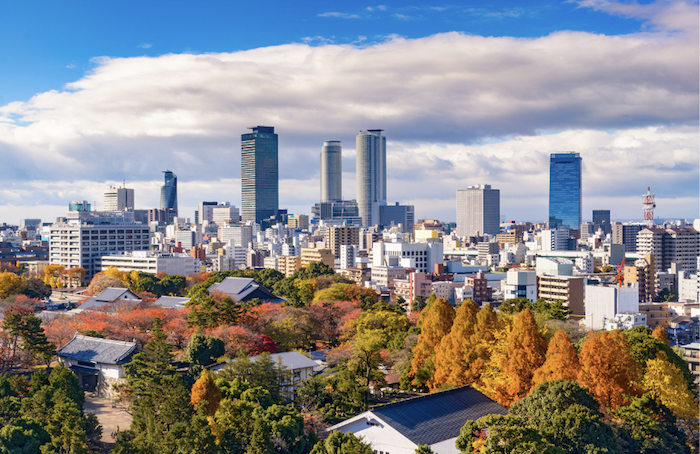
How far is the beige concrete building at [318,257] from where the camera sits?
428ft

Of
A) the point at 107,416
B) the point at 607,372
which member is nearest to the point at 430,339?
the point at 607,372

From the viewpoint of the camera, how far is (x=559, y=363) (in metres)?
27.8

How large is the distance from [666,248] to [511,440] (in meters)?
133

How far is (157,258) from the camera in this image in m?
106

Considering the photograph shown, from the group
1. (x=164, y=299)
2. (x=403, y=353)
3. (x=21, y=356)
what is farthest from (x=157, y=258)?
(x=403, y=353)

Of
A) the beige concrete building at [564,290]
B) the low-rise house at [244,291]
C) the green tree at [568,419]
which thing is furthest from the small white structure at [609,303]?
the green tree at [568,419]

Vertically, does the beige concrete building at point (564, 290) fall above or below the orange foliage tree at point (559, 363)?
below

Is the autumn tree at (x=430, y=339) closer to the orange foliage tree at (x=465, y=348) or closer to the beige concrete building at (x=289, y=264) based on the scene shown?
the orange foliage tree at (x=465, y=348)

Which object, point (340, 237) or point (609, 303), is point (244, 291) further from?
point (340, 237)

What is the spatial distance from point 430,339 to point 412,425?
39.0ft

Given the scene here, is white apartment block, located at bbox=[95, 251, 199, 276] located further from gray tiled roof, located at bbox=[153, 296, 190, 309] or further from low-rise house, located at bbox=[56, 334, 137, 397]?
low-rise house, located at bbox=[56, 334, 137, 397]

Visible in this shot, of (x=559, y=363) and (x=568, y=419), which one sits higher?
(x=559, y=363)

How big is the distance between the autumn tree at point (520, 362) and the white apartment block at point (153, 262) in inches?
3249

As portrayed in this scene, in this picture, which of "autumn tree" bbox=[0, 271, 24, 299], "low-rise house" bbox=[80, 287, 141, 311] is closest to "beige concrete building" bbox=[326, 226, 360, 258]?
"autumn tree" bbox=[0, 271, 24, 299]
